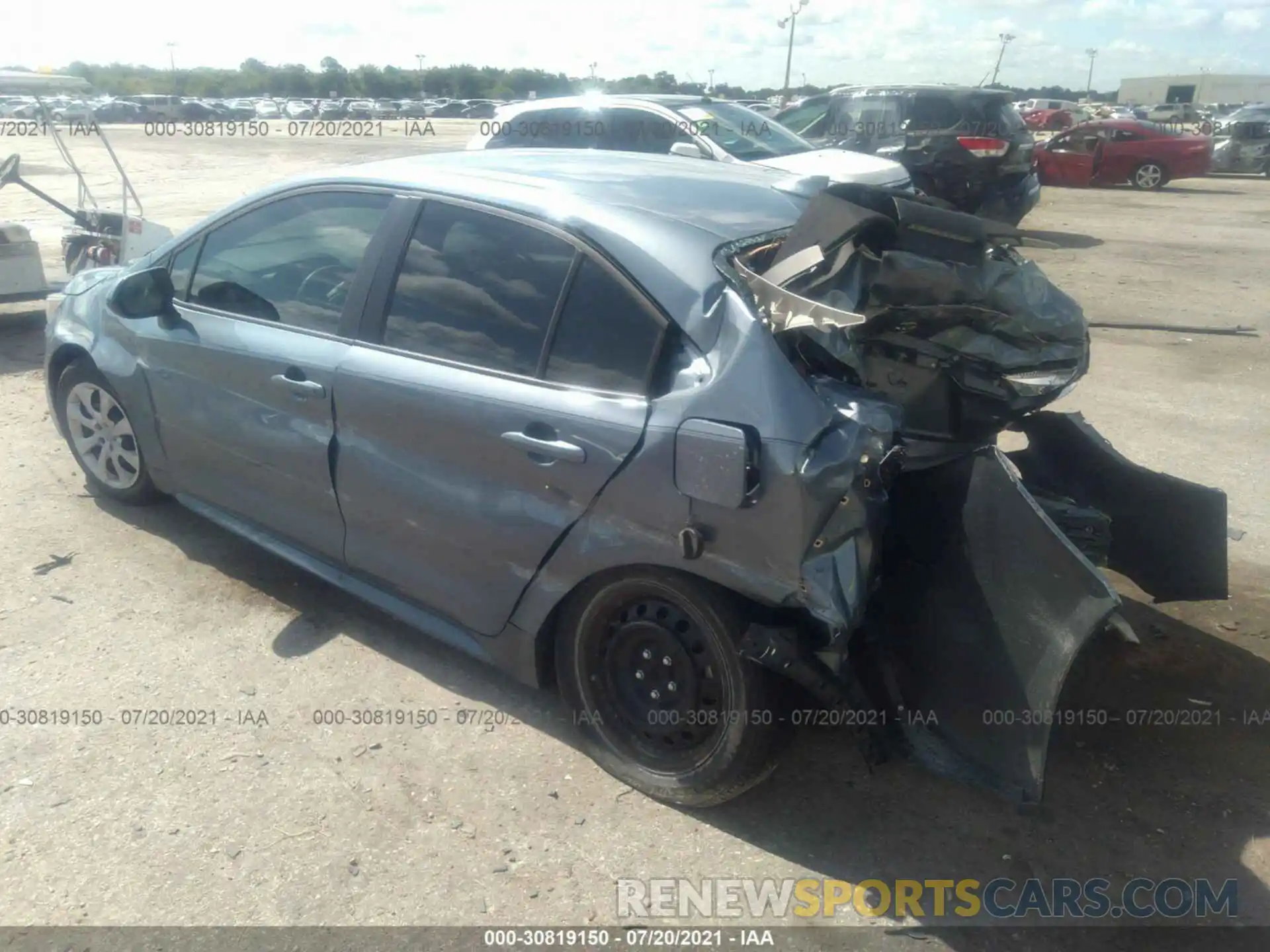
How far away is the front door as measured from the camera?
3.63m

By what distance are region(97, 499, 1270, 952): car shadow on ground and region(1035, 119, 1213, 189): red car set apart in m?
19.0

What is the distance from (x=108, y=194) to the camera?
62.7 feet

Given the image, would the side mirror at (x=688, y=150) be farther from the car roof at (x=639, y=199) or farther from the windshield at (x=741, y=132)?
the car roof at (x=639, y=199)

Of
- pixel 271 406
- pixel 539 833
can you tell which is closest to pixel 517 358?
pixel 271 406

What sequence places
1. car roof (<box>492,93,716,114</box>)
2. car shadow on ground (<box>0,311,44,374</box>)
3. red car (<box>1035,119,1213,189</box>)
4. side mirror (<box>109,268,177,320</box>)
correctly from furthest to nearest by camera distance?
red car (<box>1035,119,1213,189</box>)
car roof (<box>492,93,716,114</box>)
car shadow on ground (<box>0,311,44,374</box>)
side mirror (<box>109,268,177,320</box>)

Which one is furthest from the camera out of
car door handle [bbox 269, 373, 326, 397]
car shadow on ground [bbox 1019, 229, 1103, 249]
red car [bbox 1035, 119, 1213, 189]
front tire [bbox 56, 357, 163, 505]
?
red car [bbox 1035, 119, 1213, 189]

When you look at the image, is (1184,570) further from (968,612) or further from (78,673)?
(78,673)

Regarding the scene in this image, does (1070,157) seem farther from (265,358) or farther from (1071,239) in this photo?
(265,358)

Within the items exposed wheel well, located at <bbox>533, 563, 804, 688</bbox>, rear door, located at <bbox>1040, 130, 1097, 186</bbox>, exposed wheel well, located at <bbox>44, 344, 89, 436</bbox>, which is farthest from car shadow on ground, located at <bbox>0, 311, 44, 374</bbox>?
rear door, located at <bbox>1040, 130, 1097, 186</bbox>

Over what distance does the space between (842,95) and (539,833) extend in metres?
11.9

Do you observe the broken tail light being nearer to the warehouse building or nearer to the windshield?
the windshield

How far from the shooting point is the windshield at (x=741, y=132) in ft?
31.7

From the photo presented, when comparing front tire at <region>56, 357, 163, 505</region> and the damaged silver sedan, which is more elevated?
the damaged silver sedan

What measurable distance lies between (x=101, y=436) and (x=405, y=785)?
8.78 ft
